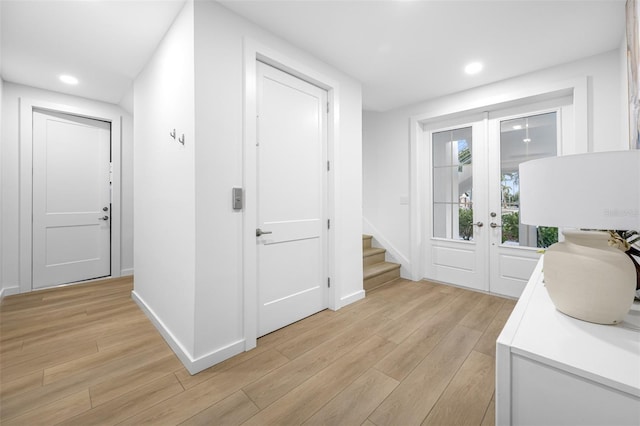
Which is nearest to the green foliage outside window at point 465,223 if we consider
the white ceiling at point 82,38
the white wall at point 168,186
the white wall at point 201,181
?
the white wall at point 201,181

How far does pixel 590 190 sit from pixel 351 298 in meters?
2.32

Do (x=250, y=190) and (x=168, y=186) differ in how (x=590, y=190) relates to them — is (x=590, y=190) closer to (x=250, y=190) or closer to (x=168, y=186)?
(x=250, y=190)

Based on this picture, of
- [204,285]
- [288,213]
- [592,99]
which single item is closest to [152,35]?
[288,213]

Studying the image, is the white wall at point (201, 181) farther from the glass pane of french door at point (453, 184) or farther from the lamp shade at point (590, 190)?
the glass pane of french door at point (453, 184)

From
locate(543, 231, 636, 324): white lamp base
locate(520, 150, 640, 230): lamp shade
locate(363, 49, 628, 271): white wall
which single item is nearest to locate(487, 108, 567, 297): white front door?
locate(363, 49, 628, 271): white wall

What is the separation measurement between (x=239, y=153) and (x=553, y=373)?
1.92 m

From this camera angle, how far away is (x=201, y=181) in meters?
1.74

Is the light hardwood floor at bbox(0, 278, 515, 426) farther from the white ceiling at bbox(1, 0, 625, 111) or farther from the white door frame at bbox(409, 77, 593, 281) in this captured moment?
the white ceiling at bbox(1, 0, 625, 111)

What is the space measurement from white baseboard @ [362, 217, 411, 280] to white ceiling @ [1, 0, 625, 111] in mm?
2125

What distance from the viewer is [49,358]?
187cm

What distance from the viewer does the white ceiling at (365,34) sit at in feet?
6.15

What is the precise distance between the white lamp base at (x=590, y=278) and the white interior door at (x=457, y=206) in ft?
8.04

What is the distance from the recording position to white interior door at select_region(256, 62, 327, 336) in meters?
2.17

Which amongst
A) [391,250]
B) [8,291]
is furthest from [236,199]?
[8,291]
